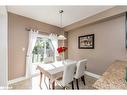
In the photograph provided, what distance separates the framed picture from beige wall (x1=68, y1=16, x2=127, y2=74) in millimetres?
153

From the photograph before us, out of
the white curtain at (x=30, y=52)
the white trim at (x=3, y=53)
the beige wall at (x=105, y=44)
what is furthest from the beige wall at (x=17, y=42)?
the beige wall at (x=105, y=44)

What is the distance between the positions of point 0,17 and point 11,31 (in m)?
0.64

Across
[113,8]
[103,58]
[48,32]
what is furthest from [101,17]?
[48,32]

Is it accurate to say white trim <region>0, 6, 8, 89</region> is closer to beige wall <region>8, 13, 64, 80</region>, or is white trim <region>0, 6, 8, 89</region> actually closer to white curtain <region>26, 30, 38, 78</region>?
beige wall <region>8, 13, 64, 80</region>

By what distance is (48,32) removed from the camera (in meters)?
4.21

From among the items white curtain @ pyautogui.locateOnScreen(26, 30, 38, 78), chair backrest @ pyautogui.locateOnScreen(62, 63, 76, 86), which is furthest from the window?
chair backrest @ pyautogui.locateOnScreen(62, 63, 76, 86)

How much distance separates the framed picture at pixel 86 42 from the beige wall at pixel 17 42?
2292 millimetres

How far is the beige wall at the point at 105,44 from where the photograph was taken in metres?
2.75

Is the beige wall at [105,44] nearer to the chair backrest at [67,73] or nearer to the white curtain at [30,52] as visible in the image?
the chair backrest at [67,73]

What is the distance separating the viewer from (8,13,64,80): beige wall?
3.02 metres

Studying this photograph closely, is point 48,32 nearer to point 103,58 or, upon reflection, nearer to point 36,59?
point 36,59

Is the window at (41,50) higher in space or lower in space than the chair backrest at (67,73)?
higher

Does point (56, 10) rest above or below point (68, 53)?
above
